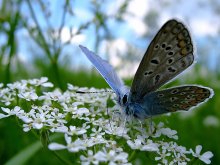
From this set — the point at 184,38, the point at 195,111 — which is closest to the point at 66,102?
the point at 184,38

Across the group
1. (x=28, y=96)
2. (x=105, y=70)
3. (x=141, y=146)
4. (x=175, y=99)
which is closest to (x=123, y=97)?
(x=105, y=70)

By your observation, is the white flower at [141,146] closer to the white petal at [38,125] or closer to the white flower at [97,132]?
the white flower at [97,132]

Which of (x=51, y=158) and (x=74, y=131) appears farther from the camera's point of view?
(x=51, y=158)

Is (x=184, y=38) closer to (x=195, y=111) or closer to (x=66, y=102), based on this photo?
(x=66, y=102)

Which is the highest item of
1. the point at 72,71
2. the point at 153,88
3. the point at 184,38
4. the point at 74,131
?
the point at 72,71

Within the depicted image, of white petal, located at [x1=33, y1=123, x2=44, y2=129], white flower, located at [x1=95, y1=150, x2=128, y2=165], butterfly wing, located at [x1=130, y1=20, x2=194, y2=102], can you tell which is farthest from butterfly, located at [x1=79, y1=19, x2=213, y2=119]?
white flower, located at [x1=95, y1=150, x2=128, y2=165]

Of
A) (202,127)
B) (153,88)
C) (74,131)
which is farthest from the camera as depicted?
(202,127)

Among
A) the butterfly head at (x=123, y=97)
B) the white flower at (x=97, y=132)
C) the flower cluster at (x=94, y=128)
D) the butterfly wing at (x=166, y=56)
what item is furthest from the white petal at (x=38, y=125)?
the butterfly wing at (x=166, y=56)
